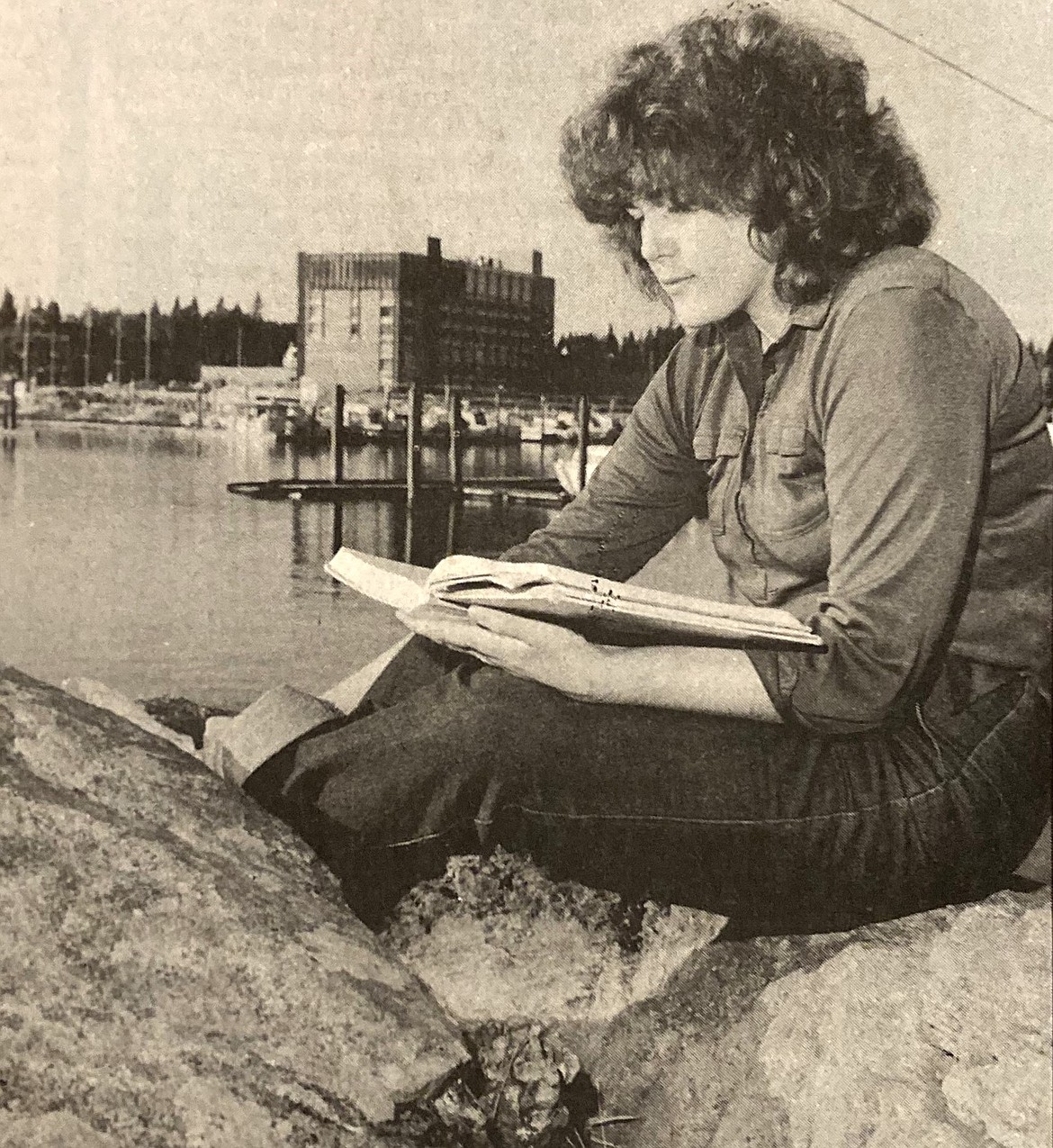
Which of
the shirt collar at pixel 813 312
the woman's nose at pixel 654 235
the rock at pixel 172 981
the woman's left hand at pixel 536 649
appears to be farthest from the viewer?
the woman's nose at pixel 654 235

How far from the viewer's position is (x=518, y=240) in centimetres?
217

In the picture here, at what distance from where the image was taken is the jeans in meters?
1.81

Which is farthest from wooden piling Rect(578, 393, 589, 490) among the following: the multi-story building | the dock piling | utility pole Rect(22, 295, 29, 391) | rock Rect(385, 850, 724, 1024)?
utility pole Rect(22, 295, 29, 391)

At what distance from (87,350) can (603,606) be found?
1.03m

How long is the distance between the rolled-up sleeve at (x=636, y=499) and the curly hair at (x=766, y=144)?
262 millimetres

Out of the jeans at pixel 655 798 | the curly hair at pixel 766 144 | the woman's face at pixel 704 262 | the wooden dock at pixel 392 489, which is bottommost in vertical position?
the jeans at pixel 655 798

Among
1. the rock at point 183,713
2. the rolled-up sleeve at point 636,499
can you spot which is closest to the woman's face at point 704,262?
the rolled-up sleeve at point 636,499

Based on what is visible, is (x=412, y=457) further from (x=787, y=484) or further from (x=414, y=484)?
(x=787, y=484)

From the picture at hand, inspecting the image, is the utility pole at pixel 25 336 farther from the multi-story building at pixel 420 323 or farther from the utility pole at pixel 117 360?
the multi-story building at pixel 420 323

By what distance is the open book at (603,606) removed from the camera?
1.70 m

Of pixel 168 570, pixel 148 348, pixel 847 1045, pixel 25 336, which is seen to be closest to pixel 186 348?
pixel 148 348

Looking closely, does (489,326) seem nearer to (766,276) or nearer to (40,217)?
(766,276)

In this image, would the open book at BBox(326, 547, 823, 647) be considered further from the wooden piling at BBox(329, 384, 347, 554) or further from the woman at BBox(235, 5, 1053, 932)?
the wooden piling at BBox(329, 384, 347, 554)

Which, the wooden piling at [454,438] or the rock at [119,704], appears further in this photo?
the wooden piling at [454,438]
